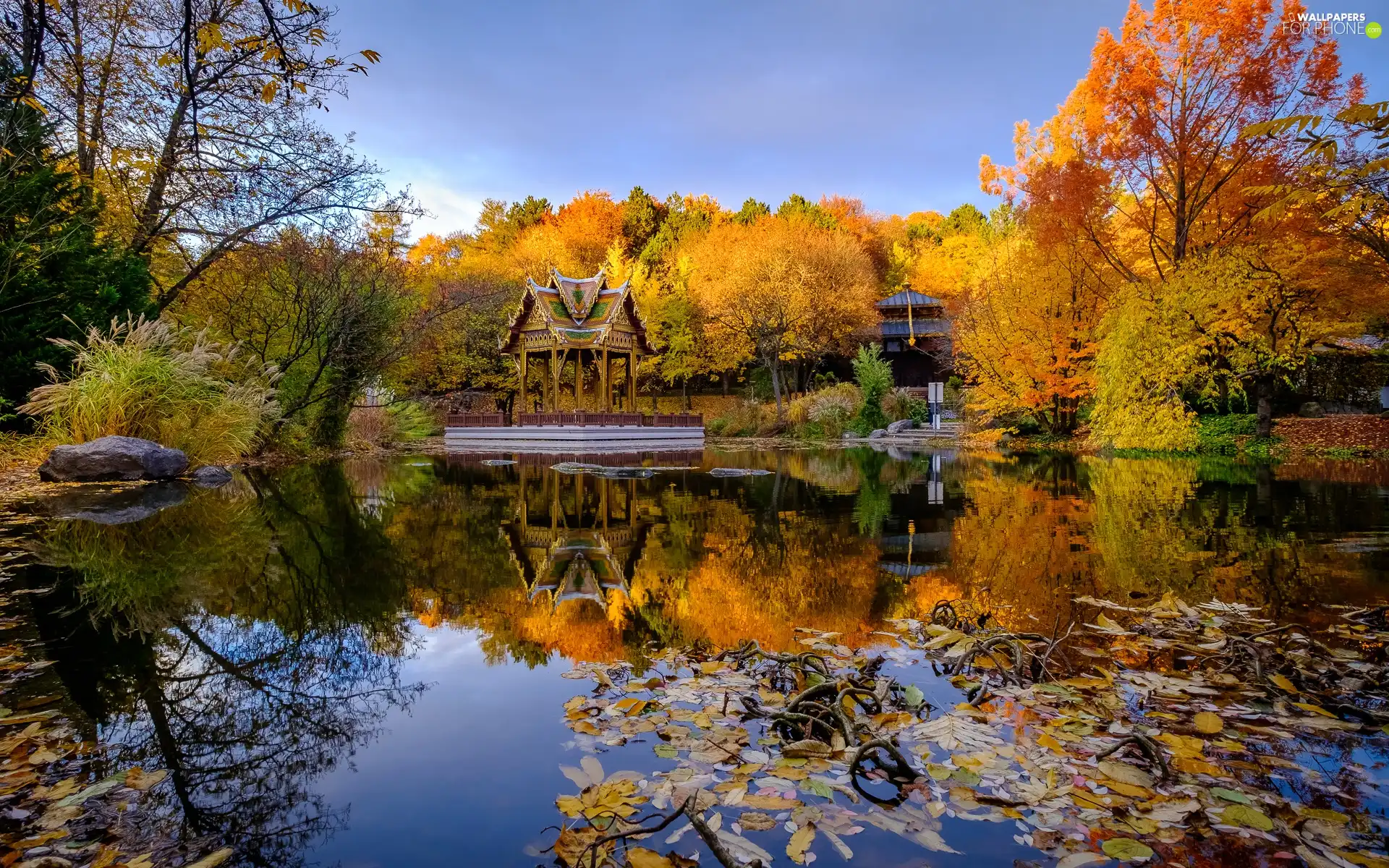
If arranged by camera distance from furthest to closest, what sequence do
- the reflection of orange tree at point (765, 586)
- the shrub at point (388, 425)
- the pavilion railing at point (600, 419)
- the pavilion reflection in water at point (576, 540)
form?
the pavilion railing at point (600, 419)
the shrub at point (388, 425)
the pavilion reflection in water at point (576, 540)
the reflection of orange tree at point (765, 586)

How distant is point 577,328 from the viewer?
88.5ft

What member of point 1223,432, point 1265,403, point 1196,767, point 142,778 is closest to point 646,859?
point 142,778

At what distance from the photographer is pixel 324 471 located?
14750 millimetres

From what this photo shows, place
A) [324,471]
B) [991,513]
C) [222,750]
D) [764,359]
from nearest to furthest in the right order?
1. [222,750]
2. [991,513]
3. [324,471]
4. [764,359]

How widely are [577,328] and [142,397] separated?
16.7 m

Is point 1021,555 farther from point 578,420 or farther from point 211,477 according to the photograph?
point 578,420

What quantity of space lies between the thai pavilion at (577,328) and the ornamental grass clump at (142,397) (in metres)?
14.2

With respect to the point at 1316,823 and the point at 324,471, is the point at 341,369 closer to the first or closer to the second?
the point at 324,471

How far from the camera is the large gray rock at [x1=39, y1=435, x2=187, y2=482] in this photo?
34.2 ft

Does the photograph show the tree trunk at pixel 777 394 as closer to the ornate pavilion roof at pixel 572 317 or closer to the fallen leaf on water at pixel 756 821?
the ornate pavilion roof at pixel 572 317

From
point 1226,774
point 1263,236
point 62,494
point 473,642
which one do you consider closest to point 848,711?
point 1226,774

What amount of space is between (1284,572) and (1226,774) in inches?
160

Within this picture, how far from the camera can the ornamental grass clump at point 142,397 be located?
35.5 ft

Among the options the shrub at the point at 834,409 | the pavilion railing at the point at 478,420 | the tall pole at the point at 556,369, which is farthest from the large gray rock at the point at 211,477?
the shrub at the point at 834,409
